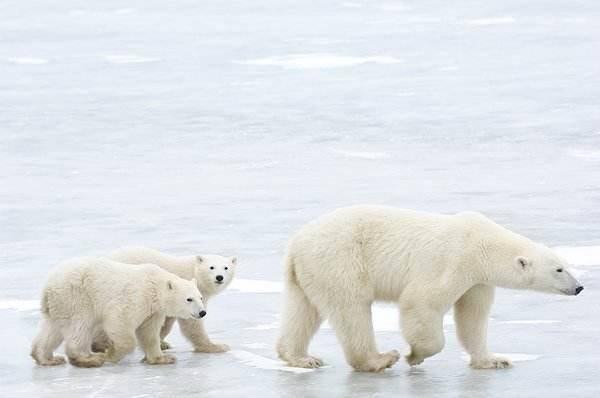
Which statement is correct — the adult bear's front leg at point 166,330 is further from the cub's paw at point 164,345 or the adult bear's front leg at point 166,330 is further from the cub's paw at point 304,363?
the cub's paw at point 304,363

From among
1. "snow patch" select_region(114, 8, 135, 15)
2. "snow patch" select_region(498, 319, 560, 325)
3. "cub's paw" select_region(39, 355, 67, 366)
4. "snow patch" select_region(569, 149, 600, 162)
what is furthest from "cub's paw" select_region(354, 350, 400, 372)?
"snow patch" select_region(114, 8, 135, 15)

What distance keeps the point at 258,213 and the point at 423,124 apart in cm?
406

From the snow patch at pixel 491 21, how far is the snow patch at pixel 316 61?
294 cm

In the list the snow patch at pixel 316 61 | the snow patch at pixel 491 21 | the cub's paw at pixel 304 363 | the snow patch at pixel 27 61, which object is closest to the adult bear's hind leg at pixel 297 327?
the cub's paw at pixel 304 363

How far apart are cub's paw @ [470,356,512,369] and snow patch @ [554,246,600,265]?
6.75 ft

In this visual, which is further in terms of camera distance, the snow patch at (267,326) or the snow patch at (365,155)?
the snow patch at (365,155)

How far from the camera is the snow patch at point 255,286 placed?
8.64 metres

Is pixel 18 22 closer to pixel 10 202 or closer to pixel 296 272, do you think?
pixel 10 202

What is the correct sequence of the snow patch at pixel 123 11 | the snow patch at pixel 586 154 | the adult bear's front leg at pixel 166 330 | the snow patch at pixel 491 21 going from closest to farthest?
the adult bear's front leg at pixel 166 330 → the snow patch at pixel 586 154 → the snow patch at pixel 491 21 → the snow patch at pixel 123 11

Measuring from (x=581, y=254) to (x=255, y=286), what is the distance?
2.06 metres

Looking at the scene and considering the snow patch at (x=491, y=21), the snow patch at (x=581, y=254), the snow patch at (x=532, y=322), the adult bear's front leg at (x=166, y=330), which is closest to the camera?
the snow patch at (x=532, y=322)

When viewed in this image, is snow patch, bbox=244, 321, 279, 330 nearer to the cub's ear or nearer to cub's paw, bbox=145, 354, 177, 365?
cub's paw, bbox=145, 354, 177, 365

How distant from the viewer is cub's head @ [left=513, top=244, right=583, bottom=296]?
691 cm

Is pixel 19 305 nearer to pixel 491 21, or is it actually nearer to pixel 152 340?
pixel 152 340
